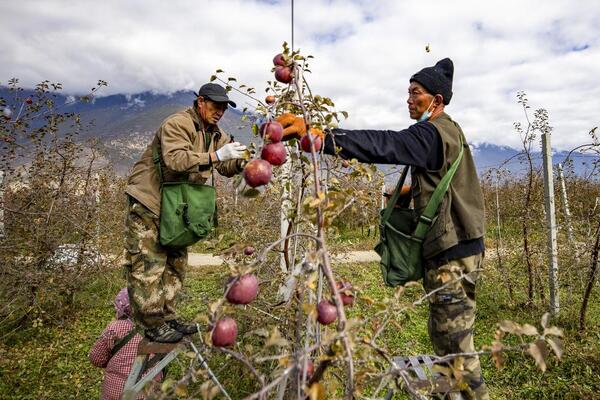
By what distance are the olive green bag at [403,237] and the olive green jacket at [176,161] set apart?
3.47 ft

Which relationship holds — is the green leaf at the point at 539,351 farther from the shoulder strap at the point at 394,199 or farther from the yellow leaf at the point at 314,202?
the shoulder strap at the point at 394,199

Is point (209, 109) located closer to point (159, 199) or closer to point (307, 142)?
point (159, 199)

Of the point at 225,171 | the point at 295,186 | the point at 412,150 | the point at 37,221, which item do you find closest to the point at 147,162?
the point at 225,171

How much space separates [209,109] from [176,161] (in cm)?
55

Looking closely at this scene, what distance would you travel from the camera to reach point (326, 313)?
105 cm

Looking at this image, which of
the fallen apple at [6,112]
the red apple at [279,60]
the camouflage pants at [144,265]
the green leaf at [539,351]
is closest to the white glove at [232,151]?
the camouflage pants at [144,265]

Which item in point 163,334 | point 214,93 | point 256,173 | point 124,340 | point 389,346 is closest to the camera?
point 256,173

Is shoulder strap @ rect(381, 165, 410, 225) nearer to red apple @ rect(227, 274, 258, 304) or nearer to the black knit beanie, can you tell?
the black knit beanie

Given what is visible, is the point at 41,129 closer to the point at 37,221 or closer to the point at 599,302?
the point at 37,221

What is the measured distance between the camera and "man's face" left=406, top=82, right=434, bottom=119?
2.18 m

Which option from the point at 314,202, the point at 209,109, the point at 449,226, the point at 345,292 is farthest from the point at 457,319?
the point at 209,109

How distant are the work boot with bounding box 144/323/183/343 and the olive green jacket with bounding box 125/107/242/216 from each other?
2.28 feet

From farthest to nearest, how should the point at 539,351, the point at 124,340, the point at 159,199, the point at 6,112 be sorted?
the point at 6,112, the point at 124,340, the point at 159,199, the point at 539,351

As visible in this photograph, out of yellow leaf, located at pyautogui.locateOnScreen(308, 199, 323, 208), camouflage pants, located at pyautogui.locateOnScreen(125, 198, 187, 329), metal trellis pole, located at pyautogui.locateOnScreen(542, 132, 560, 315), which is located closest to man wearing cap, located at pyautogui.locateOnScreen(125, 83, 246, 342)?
camouflage pants, located at pyautogui.locateOnScreen(125, 198, 187, 329)
